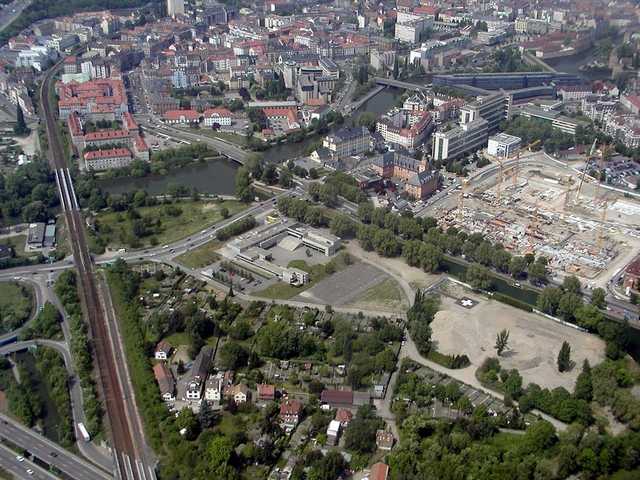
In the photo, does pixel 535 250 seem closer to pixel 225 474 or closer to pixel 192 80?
pixel 225 474

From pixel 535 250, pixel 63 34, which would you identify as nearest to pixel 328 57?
pixel 63 34

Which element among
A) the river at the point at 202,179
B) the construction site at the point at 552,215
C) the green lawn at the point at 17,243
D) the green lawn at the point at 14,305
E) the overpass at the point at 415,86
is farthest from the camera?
the overpass at the point at 415,86

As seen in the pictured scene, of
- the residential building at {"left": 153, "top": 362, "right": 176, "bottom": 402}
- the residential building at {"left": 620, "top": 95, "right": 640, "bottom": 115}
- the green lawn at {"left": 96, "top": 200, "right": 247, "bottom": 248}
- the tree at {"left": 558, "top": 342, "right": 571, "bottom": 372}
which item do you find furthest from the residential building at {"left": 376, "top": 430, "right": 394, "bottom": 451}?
the residential building at {"left": 620, "top": 95, "right": 640, "bottom": 115}

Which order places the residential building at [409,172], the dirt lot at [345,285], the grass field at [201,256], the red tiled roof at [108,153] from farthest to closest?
the red tiled roof at [108,153], the residential building at [409,172], the grass field at [201,256], the dirt lot at [345,285]

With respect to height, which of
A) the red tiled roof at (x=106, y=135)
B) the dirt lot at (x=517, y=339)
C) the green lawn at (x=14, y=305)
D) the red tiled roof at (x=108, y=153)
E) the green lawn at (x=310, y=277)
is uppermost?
the red tiled roof at (x=106, y=135)

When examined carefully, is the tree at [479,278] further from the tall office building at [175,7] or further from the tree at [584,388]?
the tall office building at [175,7]

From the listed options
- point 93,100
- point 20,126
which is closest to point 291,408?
point 20,126

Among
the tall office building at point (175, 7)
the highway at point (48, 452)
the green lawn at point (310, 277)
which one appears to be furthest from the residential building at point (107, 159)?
the tall office building at point (175, 7)

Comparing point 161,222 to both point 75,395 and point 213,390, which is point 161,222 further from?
point 213,390
